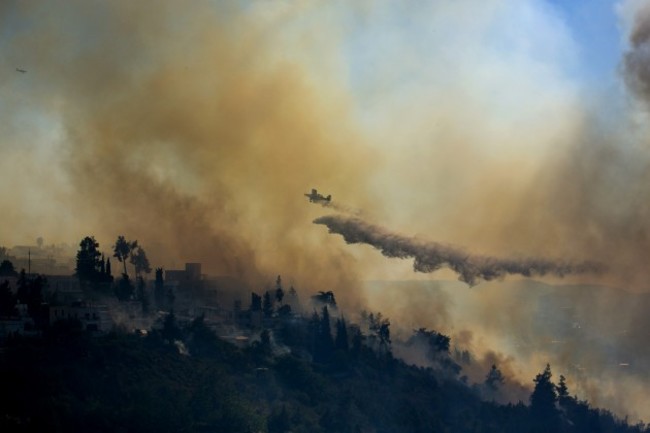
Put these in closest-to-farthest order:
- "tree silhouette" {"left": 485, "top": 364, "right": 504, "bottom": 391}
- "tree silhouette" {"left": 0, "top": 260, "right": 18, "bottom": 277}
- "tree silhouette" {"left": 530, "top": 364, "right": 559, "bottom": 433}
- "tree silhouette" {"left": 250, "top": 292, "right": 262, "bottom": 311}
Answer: "tree silhouette" {"left": 0, "top": 260, "right": 18, "bottom": 277}
"tree silhouette" {"left": 530, "top": 364, "right": 559, "bottom": 433}
"tree silhouette" {"left": 250, "top": 292, "right": 262, "bottom": 311}
"tree silhouette" {"left": 485, "top": 364, "right": 504, "bottom": 391}

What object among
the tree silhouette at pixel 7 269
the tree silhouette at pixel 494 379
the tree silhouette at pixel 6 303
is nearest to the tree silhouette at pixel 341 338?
the tree silhouette at pixel 494 379

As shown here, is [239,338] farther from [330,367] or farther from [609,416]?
[609,416]

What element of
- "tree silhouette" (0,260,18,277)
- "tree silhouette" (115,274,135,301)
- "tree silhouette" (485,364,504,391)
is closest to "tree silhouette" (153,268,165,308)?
"tree silhouette" (115,274,135,301)

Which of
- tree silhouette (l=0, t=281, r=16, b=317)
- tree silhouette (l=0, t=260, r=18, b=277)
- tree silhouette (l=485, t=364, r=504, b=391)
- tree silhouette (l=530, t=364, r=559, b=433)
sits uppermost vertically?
tree silhouette (l=0, t=260, r=18, b=277)

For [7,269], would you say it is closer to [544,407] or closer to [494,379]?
[494,379]

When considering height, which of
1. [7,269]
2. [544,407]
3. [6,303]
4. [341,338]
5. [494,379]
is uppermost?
[7,269]

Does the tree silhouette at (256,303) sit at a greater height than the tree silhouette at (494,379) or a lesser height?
greater

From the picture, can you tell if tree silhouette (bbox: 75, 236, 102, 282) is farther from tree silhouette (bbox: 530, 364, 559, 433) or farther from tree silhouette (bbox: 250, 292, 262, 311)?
tree silhouette (bbox: 530, 364, 559, 433)

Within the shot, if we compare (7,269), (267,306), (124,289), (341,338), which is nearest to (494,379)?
(341,338)

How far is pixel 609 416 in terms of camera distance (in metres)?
186

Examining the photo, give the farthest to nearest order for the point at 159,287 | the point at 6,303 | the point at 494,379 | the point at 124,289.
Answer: the point at 494,379 < the point at 159,287 < the point at 124,289 < the point at 6,303

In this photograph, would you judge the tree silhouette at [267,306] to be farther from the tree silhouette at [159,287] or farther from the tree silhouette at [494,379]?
the tree silhouette at [494,379]

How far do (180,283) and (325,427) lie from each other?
127ft

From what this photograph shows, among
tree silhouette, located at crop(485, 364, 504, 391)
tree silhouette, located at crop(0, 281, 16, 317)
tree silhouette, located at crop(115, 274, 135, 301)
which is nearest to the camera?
tree silhouette, located at crop(0, 281, 16, 317)
